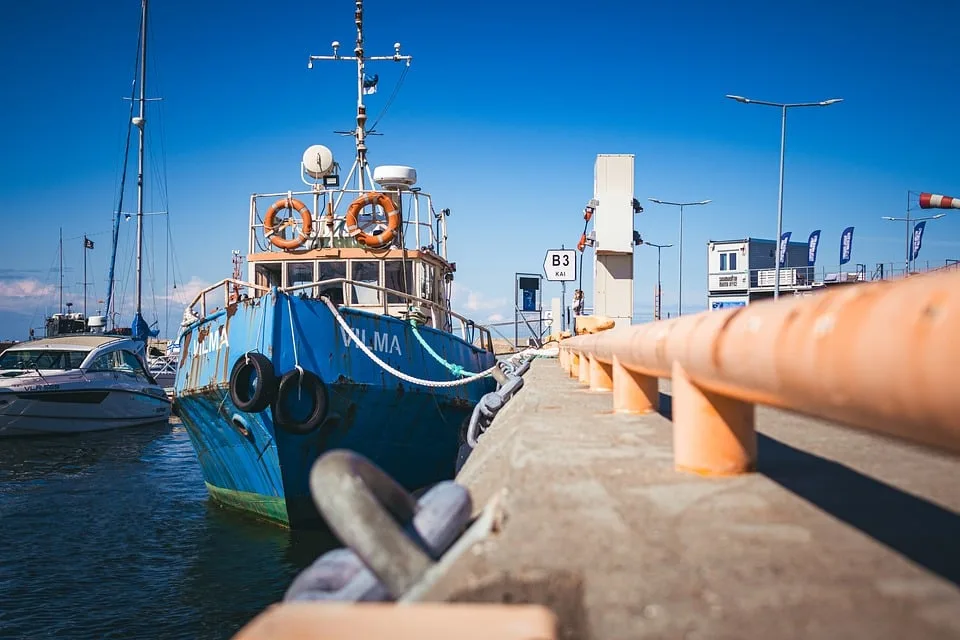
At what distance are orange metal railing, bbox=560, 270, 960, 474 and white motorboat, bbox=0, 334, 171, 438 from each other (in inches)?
792

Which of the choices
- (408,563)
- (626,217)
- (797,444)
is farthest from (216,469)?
(408,563)

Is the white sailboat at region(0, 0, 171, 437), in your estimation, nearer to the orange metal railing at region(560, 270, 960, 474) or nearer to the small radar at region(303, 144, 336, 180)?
the small radar at region(303, 144, 336, 180)

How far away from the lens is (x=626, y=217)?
34.1 feet

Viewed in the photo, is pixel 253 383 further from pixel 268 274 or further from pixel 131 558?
pixel 268 274

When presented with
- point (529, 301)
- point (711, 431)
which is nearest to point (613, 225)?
point (711, 431)

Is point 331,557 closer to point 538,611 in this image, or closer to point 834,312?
point 538,611

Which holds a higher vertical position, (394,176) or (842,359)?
(394,176)

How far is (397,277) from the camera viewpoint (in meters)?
12.3

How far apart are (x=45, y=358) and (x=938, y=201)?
20.9 metres

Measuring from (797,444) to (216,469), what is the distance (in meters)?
8.64

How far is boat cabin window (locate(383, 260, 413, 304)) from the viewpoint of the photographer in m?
12.1

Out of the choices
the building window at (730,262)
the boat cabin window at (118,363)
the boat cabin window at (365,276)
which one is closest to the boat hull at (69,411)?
the boat cabin window at (118,363)

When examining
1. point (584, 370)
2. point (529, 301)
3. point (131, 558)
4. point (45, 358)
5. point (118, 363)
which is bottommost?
point (131, 558)

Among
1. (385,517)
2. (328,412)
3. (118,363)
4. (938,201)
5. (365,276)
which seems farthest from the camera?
(118,363)
